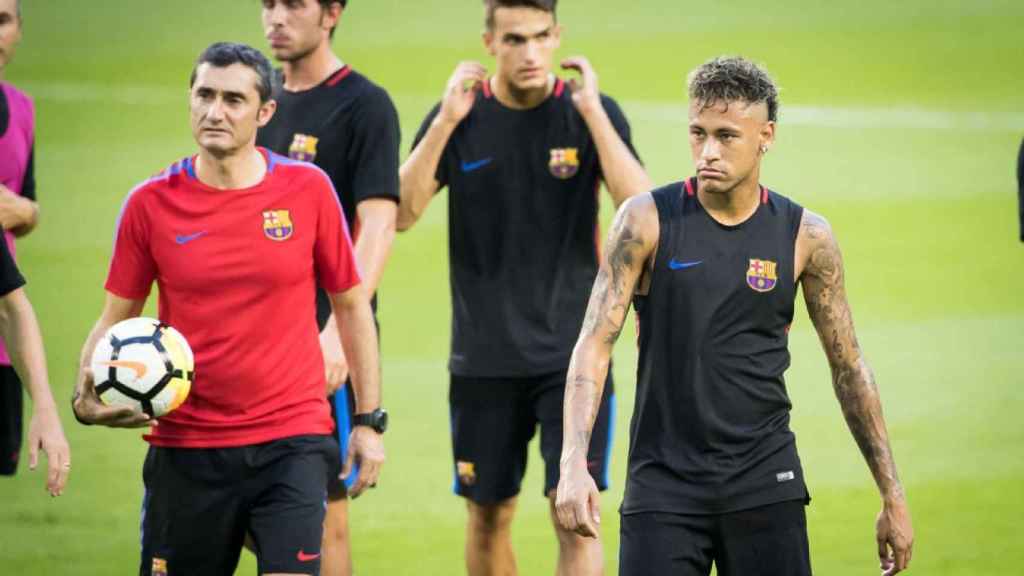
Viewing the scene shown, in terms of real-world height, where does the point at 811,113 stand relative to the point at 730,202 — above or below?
above

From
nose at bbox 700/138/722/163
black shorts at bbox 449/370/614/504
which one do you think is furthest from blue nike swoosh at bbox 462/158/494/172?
nose at bbox 700/138/722/163

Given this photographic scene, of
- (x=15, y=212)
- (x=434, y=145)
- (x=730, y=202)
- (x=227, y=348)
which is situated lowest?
(x=227, y=348)

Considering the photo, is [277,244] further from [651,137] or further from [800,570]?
[651,137]

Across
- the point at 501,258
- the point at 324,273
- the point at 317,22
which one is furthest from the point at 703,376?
the point at 317,22

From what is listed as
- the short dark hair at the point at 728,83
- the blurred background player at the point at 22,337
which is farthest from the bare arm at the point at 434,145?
the short dark hair at the point at 728,83

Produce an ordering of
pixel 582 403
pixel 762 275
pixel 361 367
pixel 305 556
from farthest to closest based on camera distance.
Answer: pixel 361 367 < pixel 305 556 < pixel 762 275 < pixel 582 403

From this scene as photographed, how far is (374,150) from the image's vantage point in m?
7.19

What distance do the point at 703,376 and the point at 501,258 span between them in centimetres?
216

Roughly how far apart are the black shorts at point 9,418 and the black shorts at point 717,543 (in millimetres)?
3176

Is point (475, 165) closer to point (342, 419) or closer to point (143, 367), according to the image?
point (342, 419)

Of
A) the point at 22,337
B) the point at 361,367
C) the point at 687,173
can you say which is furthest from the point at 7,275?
the point at 687,173

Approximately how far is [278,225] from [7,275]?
96 centimetres

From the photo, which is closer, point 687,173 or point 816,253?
point 816,253

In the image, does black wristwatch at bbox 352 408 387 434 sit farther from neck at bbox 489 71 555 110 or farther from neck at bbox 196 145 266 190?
neck at bbox 489 71 555 110
